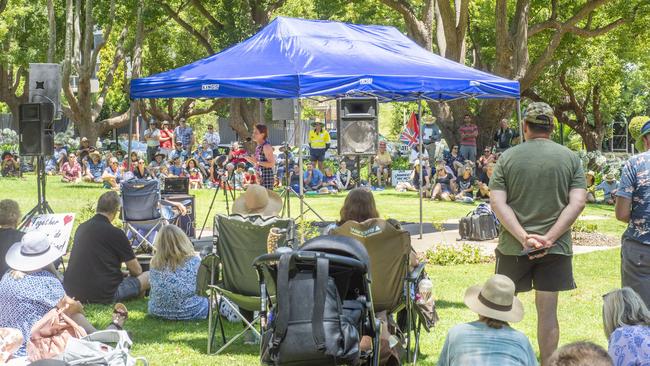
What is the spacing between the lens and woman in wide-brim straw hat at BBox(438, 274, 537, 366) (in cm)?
431

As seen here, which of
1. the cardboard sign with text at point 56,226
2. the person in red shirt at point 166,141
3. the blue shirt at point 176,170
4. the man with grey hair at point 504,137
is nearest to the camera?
the cardboard sign with text at point 56,226

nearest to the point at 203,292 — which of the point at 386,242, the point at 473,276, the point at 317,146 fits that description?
the point at 386,242

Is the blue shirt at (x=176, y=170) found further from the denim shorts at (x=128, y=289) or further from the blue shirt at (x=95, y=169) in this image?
the denim shorts at (x=128, y=289)

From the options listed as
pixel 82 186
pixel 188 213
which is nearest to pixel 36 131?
pixel 188 213

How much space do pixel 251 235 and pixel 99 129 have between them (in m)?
25.6

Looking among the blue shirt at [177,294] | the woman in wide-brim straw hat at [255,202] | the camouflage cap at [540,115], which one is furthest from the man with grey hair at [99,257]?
the camouflage cap at [540,115]

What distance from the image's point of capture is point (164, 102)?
4925cm

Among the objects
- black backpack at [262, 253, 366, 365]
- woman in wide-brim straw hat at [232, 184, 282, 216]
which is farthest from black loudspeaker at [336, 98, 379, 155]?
black backpack at [262, 253, 366, 365]

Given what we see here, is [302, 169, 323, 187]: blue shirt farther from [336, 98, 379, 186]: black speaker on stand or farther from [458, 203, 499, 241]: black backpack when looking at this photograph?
[336, 98, 379, 186]: black speaker on stand

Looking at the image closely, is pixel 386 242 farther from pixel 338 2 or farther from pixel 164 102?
pixel 164 102

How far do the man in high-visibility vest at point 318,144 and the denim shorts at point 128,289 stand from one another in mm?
14905

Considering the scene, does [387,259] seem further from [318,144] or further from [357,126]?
[318,144]

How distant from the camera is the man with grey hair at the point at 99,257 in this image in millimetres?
8641

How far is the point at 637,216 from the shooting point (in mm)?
5750
